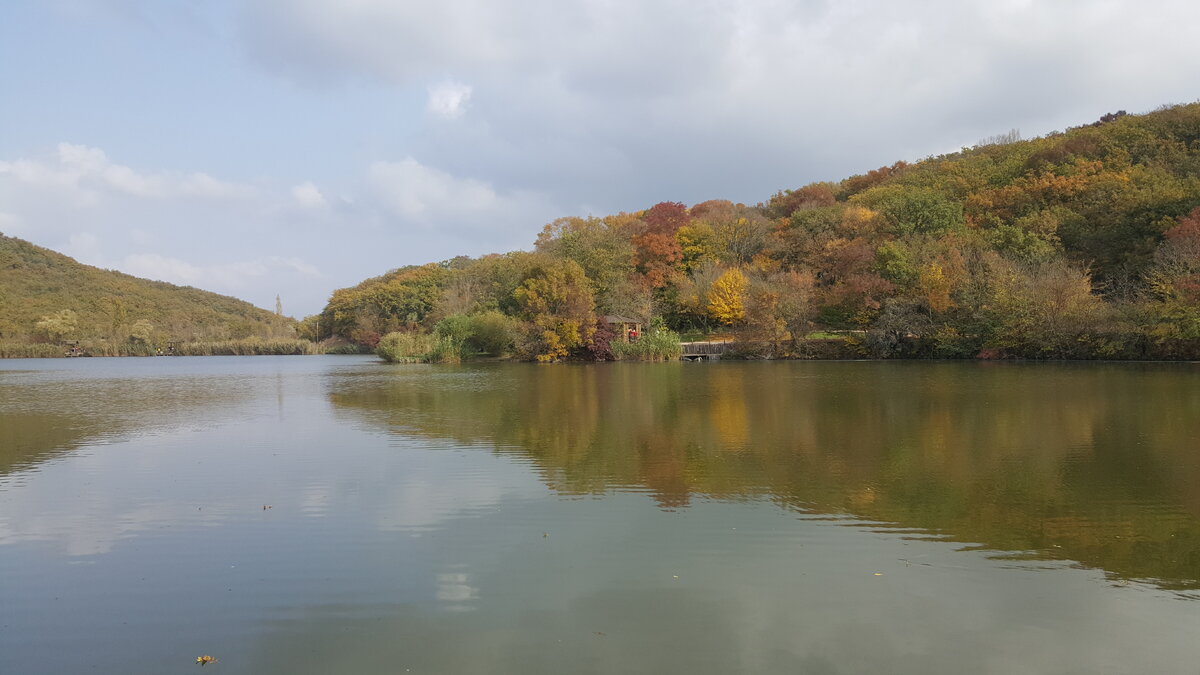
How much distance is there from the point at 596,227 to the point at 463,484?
44900mm

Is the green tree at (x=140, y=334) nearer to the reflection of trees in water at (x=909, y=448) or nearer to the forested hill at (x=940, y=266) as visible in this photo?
the forested hill at (x=940, y=266)

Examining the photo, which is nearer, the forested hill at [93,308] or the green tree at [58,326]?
the green tree at [58,326]

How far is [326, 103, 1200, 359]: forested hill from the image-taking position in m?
31.7

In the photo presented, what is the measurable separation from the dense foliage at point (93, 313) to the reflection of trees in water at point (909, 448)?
198ft

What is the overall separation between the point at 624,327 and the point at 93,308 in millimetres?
61346

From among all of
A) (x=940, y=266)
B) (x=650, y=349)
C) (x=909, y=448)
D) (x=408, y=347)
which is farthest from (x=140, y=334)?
(x=909, y=448)

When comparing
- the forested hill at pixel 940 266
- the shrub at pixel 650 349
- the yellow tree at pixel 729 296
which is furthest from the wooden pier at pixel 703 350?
the yellow tree at pixel 729 296

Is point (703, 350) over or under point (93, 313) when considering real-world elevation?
under

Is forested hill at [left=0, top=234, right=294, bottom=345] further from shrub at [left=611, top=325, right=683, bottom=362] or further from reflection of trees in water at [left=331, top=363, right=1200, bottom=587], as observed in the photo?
reflection of trees in water at [left=331, top=363, right=1200, bottom=587]

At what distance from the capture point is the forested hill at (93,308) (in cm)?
6512

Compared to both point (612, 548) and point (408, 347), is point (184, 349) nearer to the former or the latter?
point (408, 347)

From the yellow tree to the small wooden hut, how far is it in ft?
16.3

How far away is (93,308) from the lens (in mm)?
71562

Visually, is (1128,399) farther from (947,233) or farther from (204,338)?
(204,338)
